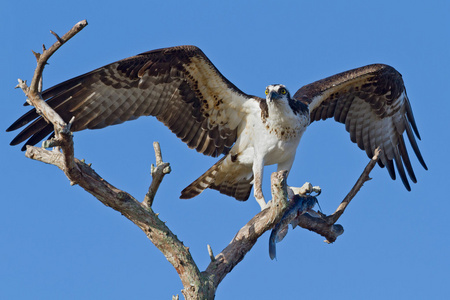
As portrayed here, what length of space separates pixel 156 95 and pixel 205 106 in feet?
2.47

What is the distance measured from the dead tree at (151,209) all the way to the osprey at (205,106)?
118 cm

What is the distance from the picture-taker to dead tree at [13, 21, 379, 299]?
286 inches

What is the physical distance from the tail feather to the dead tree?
1856 mm

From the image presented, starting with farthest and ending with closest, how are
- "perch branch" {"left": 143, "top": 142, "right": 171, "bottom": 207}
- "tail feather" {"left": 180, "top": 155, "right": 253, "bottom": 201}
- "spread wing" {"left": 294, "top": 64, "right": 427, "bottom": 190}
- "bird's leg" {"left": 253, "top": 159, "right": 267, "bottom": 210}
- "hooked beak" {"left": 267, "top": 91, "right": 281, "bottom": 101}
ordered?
"spread wing" {"left": 294, "top": 64, "right": 427, "bottom": 190} < "tail feather" {"left": 180, "top": 155, "right": 253, "bottom": 201} < "bird's leg" {"left": 253, "top": 159, "right": 267, "bottom": 210} < "hooked beak" {"left": 267, "top": 91, "right": 281, "bottom": 101} < "perch branch" {"left": 143, "top": 142, "right": 171, "bottom": 207}

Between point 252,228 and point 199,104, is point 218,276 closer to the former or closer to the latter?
point 252,228

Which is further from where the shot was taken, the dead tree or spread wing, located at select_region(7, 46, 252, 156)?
spread wing, located at select_region(7, 46, 252, 156)

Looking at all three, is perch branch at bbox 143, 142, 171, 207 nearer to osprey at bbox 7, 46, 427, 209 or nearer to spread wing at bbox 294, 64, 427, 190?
osprey at bbox 7, 46, 427, 209

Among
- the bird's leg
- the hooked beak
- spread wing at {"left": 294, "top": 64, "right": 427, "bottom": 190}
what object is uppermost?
spread wing at {"left": 294, "top": 64, "right": 427, "bottom": 190}

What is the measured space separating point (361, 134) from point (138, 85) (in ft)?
13.6

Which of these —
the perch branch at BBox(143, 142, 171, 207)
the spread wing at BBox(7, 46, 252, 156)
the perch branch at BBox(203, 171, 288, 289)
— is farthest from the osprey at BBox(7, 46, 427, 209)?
the perch branch at BBox(143, 142, 171, 207)

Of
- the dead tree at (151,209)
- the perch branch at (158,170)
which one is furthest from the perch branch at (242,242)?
the perch branch at (158,170)

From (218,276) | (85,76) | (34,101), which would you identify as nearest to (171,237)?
(218,276)

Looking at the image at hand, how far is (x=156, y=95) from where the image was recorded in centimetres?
998

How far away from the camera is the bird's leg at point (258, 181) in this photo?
31.0 ft
